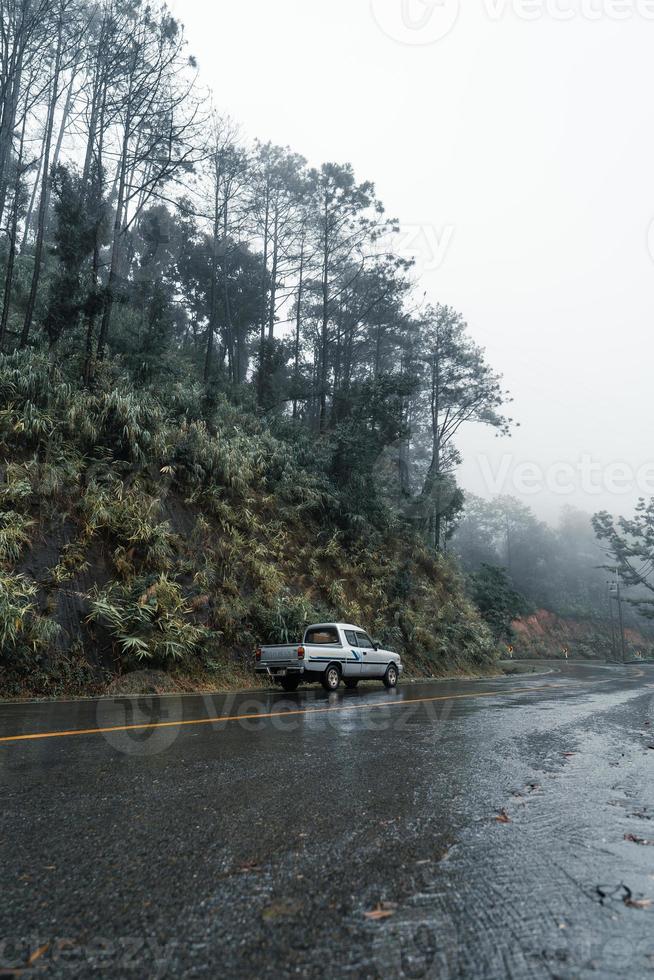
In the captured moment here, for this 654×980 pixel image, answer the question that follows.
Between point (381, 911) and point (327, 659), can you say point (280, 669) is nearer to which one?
point (327, 659)

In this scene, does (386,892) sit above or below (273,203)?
below

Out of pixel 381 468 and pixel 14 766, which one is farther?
pixel 381 468

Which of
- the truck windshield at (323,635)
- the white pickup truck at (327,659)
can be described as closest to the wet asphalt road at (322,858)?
the white pickup truck at (327,659)

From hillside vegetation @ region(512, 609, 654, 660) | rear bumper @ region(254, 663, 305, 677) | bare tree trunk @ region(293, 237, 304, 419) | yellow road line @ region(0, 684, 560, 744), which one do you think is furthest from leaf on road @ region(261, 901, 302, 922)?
hillside vegetation @ region(512, 609, 654, 660)

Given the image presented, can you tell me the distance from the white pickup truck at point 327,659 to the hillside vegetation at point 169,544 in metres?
1.38

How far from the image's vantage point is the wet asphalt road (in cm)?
218

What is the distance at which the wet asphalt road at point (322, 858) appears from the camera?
2.18m

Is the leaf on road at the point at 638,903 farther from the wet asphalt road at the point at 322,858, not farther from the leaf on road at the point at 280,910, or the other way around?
the leaf on road at the point at 280,910

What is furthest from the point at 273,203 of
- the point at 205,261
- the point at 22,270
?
the point at 22,270

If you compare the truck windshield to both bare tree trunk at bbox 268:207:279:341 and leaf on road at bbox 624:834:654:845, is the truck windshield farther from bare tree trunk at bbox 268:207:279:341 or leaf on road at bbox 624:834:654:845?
bare tree trunk at bbox 268:207:279:341

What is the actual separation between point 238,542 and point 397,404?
1180 centimetres

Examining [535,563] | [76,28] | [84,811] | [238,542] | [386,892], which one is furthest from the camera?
[535,563]

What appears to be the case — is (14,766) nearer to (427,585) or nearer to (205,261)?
(427,585)

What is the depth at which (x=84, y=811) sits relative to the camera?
3.93m
